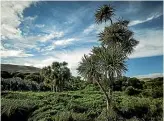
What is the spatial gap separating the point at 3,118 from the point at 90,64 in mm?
7951

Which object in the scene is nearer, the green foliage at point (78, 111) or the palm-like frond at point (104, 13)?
the green foliage at point (78, 111)

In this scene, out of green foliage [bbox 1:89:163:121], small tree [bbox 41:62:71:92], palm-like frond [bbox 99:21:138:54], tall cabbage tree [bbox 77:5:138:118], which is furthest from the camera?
small tree [bbox 41:62:71:92]

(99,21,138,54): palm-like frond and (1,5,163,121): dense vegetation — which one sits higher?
(99,21,138,54): palm-like frond

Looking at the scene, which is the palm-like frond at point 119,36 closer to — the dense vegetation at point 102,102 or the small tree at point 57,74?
the dense vegetation at point 102,102

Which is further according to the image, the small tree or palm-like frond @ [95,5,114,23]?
the small tree

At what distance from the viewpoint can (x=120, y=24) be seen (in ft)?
93.7

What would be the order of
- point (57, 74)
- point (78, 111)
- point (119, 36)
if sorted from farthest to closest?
point (57, 74) → point (119, 36) → point (78, 111)

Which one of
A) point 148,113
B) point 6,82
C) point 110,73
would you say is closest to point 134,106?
point 148,113

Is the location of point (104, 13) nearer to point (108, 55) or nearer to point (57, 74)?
point (108, 55)

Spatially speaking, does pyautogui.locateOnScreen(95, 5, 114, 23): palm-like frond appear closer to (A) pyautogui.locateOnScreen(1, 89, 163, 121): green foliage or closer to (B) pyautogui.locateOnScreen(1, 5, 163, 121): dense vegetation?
(B) pyautogui.locateOnScreen(1, 5, 163, 121): dense vegetation

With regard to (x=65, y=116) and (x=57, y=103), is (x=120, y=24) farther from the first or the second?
(x=65, y=116)

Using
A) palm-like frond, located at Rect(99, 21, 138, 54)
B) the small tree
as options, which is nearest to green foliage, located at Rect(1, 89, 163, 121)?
palm-like frond, located at Rect(99, 21, 138, 54)

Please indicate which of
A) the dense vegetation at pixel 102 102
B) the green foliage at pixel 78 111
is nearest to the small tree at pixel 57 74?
the dense vegetation at pixel 102 102

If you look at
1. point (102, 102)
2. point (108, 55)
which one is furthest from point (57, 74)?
point (108, 55)
